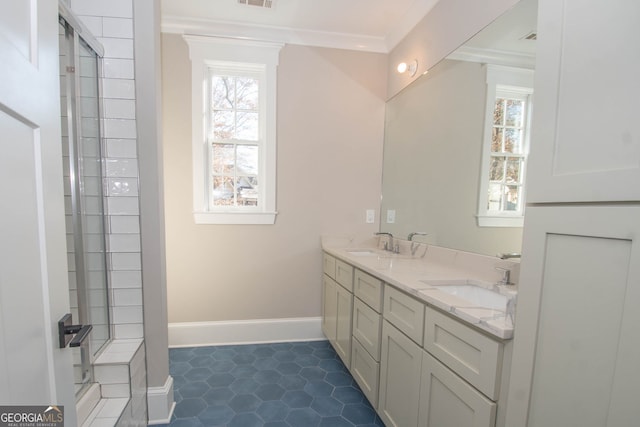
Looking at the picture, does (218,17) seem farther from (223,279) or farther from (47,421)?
(47,421)

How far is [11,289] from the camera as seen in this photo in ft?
1.98

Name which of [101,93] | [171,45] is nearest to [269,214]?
[101,93]

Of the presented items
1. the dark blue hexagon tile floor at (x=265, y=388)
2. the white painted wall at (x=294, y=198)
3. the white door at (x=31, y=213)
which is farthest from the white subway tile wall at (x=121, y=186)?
the white painted wall at (x=294, y=198)

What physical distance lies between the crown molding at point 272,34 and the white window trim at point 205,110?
0.05 metres

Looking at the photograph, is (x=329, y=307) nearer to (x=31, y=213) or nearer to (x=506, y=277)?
(x=506, y=277)

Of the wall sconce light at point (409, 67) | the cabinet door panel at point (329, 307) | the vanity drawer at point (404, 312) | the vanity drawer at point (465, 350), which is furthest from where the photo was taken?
the cabinet door panel at point (329, 307)

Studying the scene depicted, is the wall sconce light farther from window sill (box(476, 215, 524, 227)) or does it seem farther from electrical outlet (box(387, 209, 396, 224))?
window sill (box(476, 215, 524, 227))

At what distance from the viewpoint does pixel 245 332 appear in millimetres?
2547

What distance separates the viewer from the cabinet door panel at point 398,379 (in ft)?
4.12

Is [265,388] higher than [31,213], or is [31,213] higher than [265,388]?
[31,213]

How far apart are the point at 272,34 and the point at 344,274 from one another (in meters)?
2.11

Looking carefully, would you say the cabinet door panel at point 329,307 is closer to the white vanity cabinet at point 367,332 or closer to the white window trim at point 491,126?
the white vanity cabinet at point 367,332

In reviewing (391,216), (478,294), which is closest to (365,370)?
(478,294)

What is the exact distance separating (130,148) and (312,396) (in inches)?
74.6
